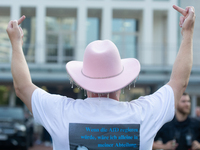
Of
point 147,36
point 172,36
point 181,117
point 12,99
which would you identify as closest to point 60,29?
point 12,99

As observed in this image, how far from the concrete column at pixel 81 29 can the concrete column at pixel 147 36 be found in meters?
3.17

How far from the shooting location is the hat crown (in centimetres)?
160

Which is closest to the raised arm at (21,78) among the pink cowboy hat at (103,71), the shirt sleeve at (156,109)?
the pink cowboy hat at (103,71)

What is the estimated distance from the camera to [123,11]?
17.3m

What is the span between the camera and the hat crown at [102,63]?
1.60m

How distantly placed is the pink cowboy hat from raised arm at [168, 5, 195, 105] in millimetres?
206

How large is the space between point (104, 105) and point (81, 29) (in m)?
15.6

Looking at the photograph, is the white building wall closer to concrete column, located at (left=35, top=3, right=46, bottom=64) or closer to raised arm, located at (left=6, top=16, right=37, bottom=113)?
concrete column, located at (left=35, top=3, right=46, bottom=64)

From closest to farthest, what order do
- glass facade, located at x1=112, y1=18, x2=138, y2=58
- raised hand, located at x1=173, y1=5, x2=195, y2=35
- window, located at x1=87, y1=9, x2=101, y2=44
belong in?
raised hand, located at x1=173, y1=5, x2=195, y2=35 → window, located at x1=87, y1=9, x2=101, y2=44 → glass facade, located at x1=112, y1=18, x2=138, y2=58

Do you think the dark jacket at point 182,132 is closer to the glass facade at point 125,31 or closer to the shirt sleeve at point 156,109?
the shirt sleeve at point 156,109

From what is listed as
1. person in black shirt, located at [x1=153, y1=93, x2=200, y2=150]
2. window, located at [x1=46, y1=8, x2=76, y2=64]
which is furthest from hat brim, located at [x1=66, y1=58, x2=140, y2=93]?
window, located at [x1=46, y1=8, x2=76, y2=64]

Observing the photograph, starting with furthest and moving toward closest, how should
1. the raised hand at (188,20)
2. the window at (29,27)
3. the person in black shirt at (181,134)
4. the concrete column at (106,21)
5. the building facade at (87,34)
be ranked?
the window at (29,27)
the concrete column at (106,21)
the building facade at (87,34)
the person in black shirt at (181,134)
the raised hand at (188,20)

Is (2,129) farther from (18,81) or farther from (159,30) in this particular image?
(159,30)

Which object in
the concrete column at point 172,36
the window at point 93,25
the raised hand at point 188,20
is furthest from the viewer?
the window at point 93,25
